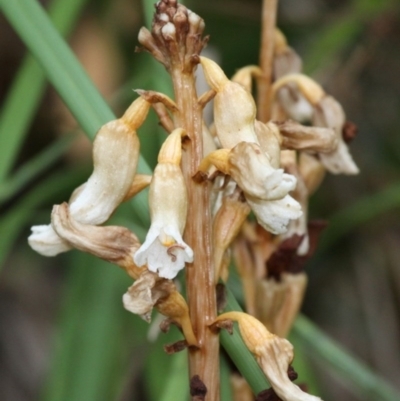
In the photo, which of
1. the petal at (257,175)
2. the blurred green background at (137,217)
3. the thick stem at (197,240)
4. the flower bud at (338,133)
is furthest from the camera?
the blurred green background at (137,217)

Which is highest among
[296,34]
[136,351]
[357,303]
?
[296,34]

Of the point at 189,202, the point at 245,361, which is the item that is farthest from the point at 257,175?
the point at 245,361

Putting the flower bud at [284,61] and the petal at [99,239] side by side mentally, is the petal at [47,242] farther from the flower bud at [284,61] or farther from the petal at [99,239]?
the flower bud at [284,61]

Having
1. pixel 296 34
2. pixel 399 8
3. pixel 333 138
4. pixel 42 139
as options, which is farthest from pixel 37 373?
pixel 333 138

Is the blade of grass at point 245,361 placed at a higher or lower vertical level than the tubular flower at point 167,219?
lower

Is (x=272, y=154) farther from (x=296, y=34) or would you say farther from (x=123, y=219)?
(x=296, y=34)

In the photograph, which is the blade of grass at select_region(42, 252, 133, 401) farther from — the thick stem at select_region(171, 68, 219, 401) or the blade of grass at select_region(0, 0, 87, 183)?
the thick stem at select_region(171, 68, 219, 401)

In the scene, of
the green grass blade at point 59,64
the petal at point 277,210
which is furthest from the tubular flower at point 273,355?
the green grass blade at point 59,64

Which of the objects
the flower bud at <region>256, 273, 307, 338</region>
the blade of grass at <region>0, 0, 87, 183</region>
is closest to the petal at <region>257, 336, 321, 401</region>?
the flower bud at <region>256, 273, 307, 338</region>
